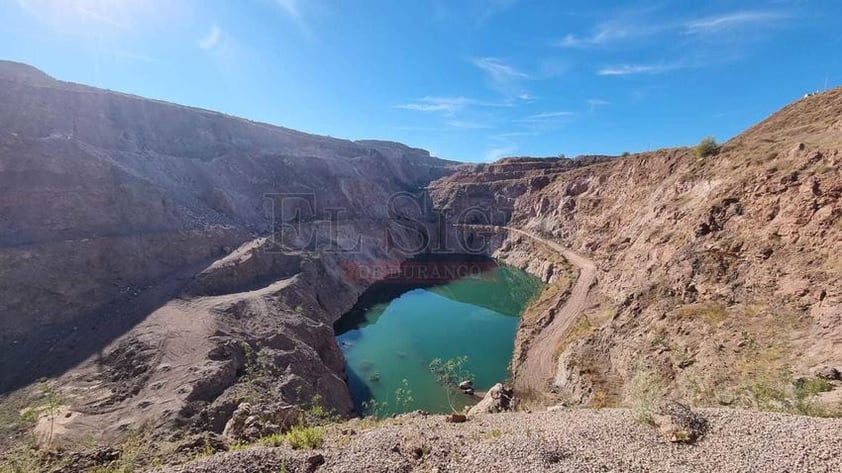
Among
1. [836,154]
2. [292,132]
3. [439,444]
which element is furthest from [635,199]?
[292,132]

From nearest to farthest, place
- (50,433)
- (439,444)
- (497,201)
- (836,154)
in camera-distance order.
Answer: (439,444)
(50,433)
(836,154)
(497,201)

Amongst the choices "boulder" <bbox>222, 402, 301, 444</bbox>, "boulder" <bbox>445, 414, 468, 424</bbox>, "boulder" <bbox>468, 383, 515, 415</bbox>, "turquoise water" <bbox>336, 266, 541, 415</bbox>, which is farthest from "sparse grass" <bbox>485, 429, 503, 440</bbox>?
"turquoise water" <bbox>336, 266, 541, 415</bbox>

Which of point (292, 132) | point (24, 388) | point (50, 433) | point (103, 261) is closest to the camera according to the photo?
point (50, 433)

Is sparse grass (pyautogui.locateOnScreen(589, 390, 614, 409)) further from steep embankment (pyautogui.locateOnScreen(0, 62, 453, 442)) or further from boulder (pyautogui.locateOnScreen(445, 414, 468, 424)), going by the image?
steep embankment (pyautogui.locateOnScreen(0, 62, 453, 442))

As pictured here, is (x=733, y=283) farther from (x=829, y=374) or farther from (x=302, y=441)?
(x=302, y=441)

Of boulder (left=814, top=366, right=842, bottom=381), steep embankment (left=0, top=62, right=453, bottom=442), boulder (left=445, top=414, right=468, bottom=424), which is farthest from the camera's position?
steep embankment (left=0, top=62, right=453, bottom=442)

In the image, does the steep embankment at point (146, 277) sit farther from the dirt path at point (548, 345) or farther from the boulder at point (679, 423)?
the boulder at point (679, 423)

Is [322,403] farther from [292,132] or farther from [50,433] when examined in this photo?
[292,132]
